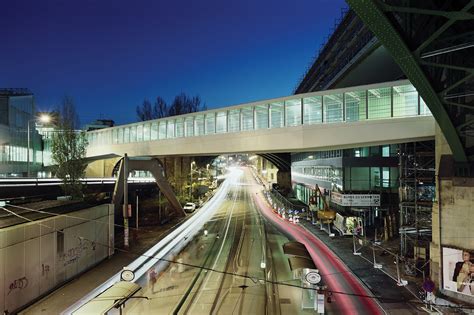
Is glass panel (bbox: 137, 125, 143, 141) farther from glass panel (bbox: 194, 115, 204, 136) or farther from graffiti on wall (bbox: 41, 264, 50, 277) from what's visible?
graffiti on wall (bbox: 41, 264, 50, 277)

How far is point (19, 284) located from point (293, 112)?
60.6 ft

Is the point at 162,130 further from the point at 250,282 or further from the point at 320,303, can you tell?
the point at 320,303

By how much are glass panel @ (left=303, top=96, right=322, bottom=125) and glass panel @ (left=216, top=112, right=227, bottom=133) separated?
7.64 meters

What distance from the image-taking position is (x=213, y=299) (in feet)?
49.4

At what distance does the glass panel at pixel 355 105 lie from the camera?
20203mm

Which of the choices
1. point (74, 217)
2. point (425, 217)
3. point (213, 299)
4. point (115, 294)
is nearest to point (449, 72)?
point (425, 217)

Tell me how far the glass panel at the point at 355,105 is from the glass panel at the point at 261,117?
6247 mm

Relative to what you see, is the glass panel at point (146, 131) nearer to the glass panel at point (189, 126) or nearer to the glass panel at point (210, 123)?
the glass panel at point (189, 126)

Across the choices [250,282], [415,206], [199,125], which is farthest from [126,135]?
[415,206]

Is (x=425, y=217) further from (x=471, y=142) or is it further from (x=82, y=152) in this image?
(x=82, y=152)

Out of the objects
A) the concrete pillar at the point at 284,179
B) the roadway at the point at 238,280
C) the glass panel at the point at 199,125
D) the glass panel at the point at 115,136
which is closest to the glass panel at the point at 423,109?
the roadway at the point at 238,280

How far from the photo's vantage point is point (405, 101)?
62.4 feet

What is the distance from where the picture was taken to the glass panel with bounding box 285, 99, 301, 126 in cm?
2278

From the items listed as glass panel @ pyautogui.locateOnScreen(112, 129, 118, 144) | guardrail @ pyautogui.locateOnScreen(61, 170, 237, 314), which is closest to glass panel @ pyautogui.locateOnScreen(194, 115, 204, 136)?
guardrail @ pyautogui.locateOnScreen(61, 170, 237, 314)
